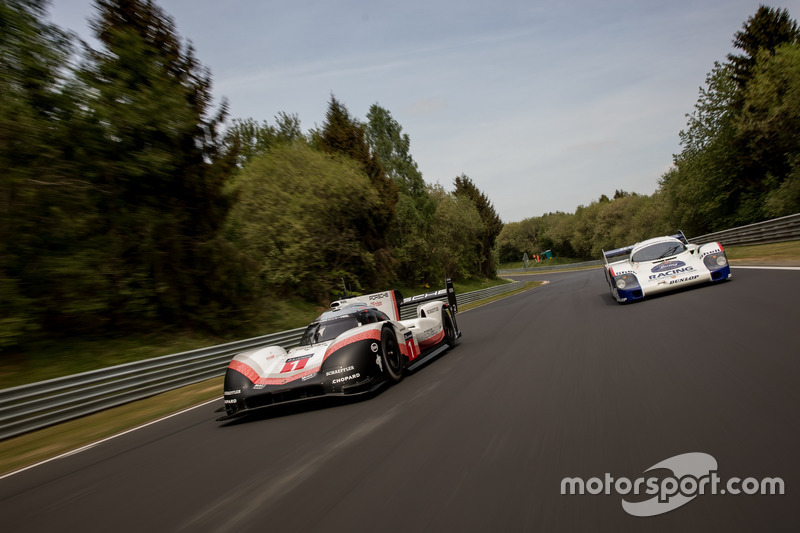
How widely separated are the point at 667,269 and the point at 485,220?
49.8 m

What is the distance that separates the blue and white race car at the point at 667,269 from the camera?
35.1 ft

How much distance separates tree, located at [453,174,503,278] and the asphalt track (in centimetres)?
5098

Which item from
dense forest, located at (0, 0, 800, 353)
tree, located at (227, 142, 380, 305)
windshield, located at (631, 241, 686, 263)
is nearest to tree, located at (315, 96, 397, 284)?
dense forest, located at (0, 0, 800, 353)

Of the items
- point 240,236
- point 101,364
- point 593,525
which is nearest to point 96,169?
point 101,364

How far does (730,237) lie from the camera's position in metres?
26.3

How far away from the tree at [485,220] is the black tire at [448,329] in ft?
A: 152

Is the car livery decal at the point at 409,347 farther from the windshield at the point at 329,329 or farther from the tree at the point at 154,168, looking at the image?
the tree at the point at 154,168

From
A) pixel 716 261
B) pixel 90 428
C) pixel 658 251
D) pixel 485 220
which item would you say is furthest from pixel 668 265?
pixel 485 220

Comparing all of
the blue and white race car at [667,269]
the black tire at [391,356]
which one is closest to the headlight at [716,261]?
the blue and white race car at [667,269]

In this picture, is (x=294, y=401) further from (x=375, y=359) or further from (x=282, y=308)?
(x=282, y=308)

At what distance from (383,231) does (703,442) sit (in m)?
29.6

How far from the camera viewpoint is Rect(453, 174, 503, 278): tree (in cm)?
5769

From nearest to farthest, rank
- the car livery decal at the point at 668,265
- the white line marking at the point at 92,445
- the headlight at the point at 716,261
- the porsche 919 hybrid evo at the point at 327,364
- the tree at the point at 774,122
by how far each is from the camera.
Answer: the white line marking at the point at 92,445 → the porsche 919 hybrid evo at the point at 327,364 → the headlight at the point at 716,261 → the car livery decal at the point at 668,265 → the tree at the point at 774,122

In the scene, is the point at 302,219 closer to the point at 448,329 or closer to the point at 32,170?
the point at 32,170
